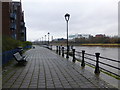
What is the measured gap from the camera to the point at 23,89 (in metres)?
5.43

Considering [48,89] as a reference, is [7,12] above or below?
above

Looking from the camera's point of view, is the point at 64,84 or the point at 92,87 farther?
the point at 64,84

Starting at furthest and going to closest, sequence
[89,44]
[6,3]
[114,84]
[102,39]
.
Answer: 1. [89,44]
2. [102,39]
3. [6,3]
4. [114,84]

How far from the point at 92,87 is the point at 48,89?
1545 mm

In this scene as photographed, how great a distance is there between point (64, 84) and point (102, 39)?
69.2 meters

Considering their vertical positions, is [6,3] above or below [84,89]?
above

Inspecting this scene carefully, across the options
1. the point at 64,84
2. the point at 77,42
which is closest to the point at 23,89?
the point at 64,84

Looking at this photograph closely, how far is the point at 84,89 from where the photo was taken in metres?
5.47

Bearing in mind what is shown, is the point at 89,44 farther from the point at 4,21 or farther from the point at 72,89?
the point at 72,89

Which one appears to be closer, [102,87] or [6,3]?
[102,87]

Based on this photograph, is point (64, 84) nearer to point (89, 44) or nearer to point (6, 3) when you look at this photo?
point (6, 3)

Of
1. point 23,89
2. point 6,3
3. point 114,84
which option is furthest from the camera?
point 6,3

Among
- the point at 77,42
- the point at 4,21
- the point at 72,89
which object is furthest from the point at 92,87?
the point at 77,42

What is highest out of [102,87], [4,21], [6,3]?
[6,3]
